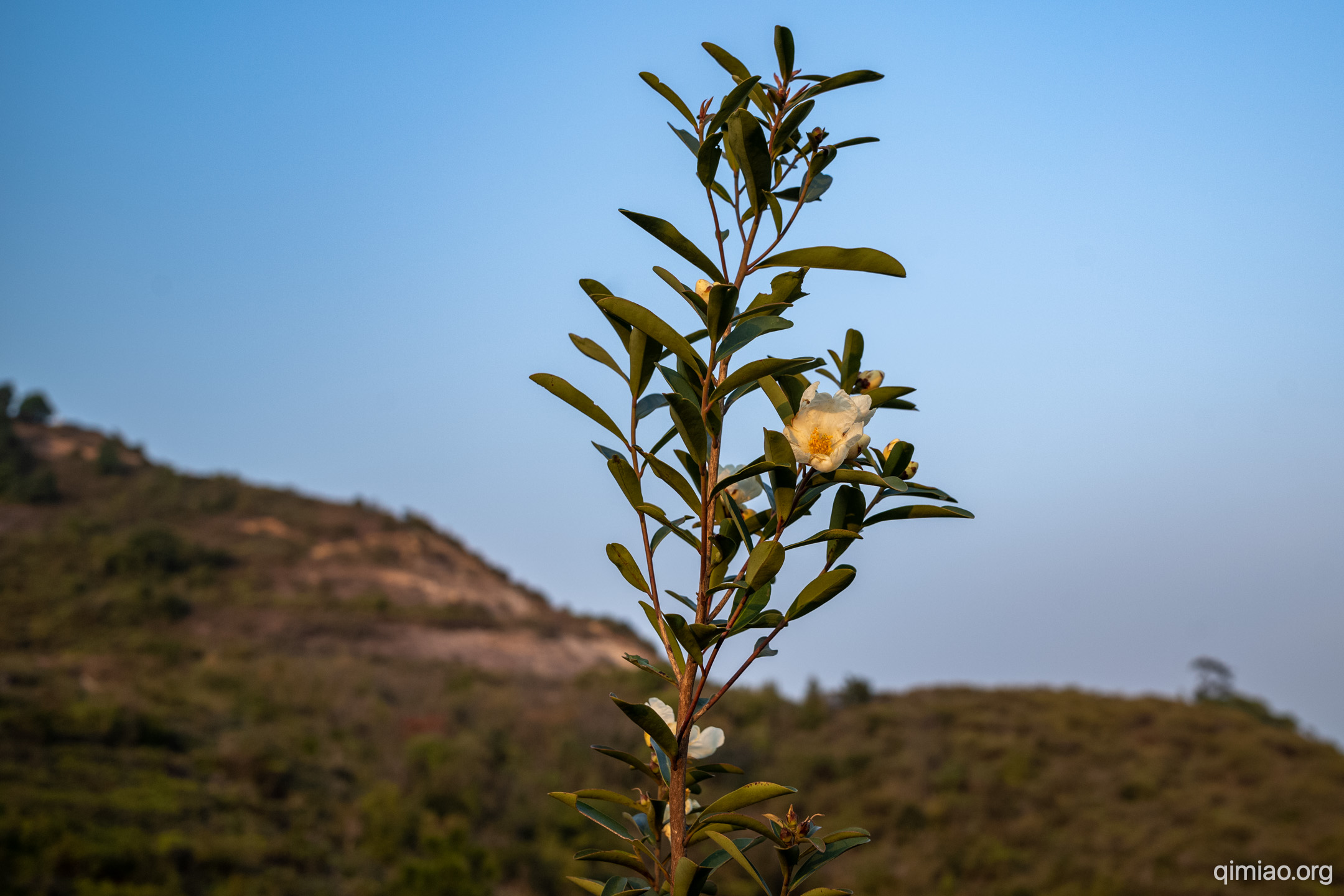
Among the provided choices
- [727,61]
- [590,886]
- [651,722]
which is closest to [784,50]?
[727,61]

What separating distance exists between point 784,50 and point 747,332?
0.41 metres

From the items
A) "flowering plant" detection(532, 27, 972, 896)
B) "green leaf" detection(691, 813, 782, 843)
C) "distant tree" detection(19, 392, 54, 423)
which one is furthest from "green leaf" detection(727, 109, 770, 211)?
"distant tree" detection(19, 392, 54, 423)

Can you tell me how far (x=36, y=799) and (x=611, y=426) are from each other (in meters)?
8.96

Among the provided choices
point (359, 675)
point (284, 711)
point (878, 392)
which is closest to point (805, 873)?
point (878, 392)

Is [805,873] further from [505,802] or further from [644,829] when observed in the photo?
[505,802]

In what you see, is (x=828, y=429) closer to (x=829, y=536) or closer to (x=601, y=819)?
(x=829, y=536)

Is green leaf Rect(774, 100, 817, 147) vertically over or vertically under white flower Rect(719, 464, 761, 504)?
over

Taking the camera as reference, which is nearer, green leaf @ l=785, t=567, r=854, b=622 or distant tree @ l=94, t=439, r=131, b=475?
green leaf @ l=785, t=567, r=854, b=622

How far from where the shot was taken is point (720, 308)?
1.02m

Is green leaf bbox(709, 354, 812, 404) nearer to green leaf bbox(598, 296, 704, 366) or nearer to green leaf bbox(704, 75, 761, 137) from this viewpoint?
green leaf bbox(598, 296, 704, 366)

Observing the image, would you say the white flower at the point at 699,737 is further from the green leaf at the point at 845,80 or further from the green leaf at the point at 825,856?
the green leaf at the point at 845,80

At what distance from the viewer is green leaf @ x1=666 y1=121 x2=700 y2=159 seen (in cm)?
117

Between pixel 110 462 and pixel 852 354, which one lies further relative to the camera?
pixel 110 462

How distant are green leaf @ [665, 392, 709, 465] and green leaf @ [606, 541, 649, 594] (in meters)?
0.17
